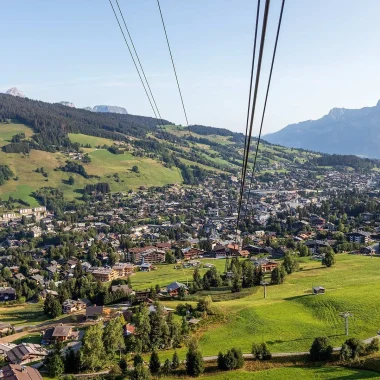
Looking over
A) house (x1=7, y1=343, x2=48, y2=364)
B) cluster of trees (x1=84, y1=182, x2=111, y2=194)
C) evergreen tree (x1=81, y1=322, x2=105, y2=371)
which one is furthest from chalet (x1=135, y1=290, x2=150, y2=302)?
cluster of trees (x1=84, y1=182, x2=111, y2=194)

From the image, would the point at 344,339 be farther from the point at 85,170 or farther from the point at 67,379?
the point at 85,170

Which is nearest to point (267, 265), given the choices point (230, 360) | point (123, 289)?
point (123, 289)

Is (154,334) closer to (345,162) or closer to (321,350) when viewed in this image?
(321,350)

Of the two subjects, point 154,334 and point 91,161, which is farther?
point 91,161

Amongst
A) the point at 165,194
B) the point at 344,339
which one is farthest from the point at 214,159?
the point at 344,339

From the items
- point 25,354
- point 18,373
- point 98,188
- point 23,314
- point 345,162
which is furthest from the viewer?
point 345,162

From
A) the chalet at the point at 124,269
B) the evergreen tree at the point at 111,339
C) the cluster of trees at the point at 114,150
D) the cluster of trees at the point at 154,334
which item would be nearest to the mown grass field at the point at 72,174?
the cluster of trees at the point at 114,150
